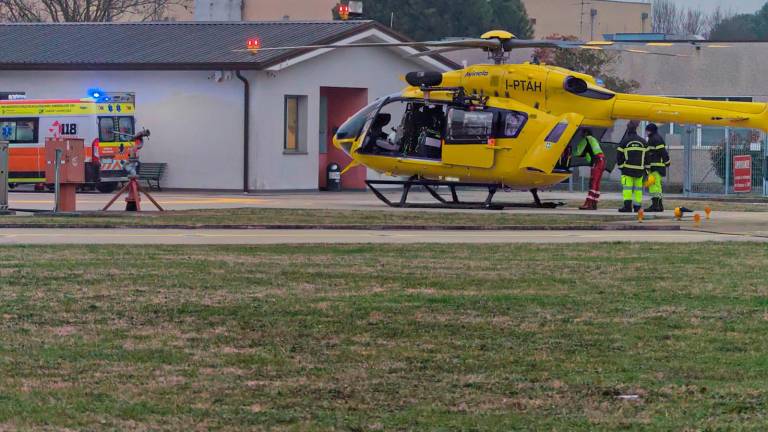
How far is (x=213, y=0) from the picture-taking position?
2047 inches

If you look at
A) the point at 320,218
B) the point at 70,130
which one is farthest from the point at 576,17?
the point at 320,218

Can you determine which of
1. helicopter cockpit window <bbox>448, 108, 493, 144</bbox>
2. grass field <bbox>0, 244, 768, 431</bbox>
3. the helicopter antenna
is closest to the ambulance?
helicopter cockpit window <bbox>448, 108, 493, 144</bbox>

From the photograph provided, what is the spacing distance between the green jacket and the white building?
395 inches

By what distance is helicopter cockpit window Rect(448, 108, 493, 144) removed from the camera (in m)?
26.5

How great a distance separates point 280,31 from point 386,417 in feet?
98.9

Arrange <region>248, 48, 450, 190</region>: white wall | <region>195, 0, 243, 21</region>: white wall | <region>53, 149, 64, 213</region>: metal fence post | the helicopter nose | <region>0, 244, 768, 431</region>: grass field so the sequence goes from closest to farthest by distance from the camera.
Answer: <region>0, 244, 768, 431</region>: grass field
<region>53, 149, 64, 213</region>: metal fence post
the helicopter nose
<region>248, 48, 450, 190</region>: white wall
<region>195, 0, 243, 21</region>: white wall

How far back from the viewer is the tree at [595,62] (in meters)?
49.0

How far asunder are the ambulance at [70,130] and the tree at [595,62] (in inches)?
761

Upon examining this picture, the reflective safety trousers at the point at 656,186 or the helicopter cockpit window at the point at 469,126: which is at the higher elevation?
the helicopter cockpit window at the point at 469,126

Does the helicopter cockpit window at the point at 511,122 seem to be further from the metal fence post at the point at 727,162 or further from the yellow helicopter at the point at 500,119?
the metal fence post at the point at 727,162

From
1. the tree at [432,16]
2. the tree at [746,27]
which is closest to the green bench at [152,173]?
the tree at [432,16]

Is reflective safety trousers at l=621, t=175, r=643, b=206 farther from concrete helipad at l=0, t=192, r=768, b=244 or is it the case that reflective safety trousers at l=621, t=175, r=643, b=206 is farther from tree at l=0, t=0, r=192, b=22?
tree at l=0, t=0, r=192, b=22

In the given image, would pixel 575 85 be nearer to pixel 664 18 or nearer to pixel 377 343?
pixel 377 343

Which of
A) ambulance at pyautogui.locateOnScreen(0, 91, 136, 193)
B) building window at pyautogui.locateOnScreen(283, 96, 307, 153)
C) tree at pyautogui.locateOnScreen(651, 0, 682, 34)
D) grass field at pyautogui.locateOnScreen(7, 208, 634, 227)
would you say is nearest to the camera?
grass field at pyautogui.locateOnScreen(7, 208, 634, 227)
